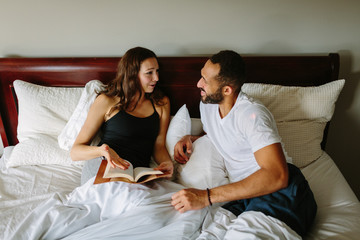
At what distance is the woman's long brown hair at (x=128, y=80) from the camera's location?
1455mm

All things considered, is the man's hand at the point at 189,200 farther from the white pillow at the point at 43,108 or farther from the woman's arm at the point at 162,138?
the white pillow at the point at 43,108

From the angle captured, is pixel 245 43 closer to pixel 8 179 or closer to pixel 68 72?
pixel 68 72

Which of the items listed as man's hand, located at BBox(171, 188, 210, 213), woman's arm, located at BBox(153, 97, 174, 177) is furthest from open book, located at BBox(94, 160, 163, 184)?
woman's arm, located at BBox(153, 97, 174, 177)

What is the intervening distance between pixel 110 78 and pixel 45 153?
0.62 m

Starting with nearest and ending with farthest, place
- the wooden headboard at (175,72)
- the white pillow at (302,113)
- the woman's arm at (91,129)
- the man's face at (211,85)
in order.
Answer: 1. the man's face at (211,85)
2. the woman's arm at (91,129)
3. the white pillow at (302,113)
4. the wooden headboard at (175,72)

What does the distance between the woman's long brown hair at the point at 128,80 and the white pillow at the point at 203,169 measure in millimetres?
466

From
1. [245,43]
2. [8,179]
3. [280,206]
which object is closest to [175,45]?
[245,43]

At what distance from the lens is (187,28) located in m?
1.70

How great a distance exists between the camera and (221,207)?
1178 mm

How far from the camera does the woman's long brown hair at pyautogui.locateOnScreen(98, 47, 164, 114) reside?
4.77 feet

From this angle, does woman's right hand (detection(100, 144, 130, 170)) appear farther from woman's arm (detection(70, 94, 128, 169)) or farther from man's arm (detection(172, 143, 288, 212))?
man's arm (detection(172, 143, 288, 212))

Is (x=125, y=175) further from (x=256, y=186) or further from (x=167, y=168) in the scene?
(x=256, y=186)

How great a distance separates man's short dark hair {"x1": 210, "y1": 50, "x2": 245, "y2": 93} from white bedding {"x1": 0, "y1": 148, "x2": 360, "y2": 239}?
1.90 feet

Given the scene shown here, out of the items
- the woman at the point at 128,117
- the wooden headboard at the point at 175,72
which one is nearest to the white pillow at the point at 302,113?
the wooden headboard at the point at 175,72
